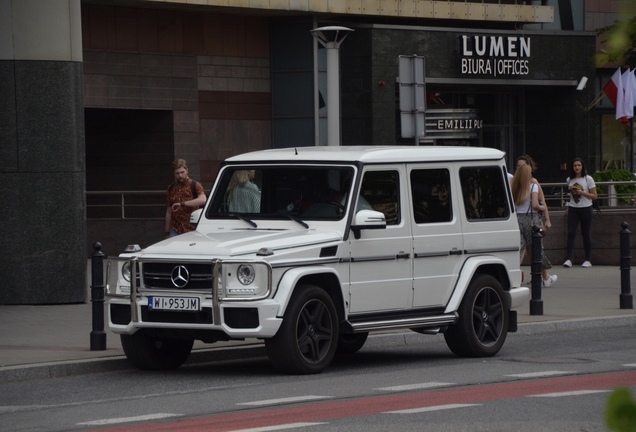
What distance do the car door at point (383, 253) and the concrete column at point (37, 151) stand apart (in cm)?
594

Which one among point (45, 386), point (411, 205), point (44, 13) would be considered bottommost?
point (45, 386)

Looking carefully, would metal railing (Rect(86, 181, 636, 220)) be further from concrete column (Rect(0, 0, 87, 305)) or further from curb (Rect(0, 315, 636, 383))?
curb (Rect(0, 315, 636, 383))

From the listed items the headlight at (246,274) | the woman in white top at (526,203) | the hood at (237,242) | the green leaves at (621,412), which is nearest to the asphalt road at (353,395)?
the headlight at (246,274)

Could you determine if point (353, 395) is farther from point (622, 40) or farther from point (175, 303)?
point (622, 40)

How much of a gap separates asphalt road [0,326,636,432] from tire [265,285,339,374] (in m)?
0.14

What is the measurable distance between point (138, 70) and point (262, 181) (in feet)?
58.3

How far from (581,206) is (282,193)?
40.8ft

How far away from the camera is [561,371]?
9883 mm

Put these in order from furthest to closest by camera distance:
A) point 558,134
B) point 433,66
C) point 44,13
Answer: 1. point 558,134
2. point 433,66
3. point 44,13

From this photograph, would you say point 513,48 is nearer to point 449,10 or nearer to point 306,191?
point 449,10

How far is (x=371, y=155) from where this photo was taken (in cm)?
1065

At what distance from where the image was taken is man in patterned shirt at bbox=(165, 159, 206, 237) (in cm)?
1463

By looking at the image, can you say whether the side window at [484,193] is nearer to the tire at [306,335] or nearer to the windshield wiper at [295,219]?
the windshield wiper at [295,219]

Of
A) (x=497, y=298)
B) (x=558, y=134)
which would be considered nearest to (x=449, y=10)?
(x=558, y=134)
